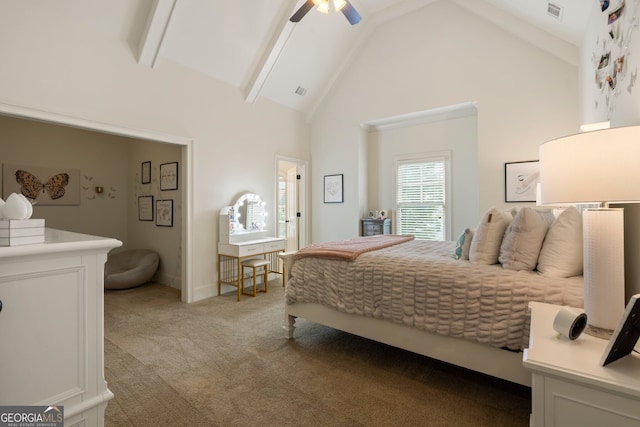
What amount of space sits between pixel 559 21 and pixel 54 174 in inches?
266

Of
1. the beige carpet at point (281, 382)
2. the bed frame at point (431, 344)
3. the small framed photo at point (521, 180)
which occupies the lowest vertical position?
the beige carpet at point (281, 382)

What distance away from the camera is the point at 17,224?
104 cm

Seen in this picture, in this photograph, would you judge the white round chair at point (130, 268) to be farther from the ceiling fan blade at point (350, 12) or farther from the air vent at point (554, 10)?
the air vent at point (554, 10)

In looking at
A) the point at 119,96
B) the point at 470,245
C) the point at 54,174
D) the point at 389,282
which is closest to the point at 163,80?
the point at 119,96

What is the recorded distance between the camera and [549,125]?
11.6 feet

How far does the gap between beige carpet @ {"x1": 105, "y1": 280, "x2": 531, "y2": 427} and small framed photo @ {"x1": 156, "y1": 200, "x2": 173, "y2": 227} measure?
1858 millimetres

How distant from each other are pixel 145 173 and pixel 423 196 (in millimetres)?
4494

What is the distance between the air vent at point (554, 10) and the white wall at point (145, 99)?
11.7 feet

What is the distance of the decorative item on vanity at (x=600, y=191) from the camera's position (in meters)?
0.96

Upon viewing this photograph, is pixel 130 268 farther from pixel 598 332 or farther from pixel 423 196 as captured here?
pixel 598 332

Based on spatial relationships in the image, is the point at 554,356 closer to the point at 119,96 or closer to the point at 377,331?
the point at 377,331

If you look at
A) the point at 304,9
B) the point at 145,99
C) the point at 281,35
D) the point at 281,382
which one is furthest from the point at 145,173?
the point at 281,382

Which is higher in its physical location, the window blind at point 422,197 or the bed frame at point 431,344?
the window blind at point 422,197

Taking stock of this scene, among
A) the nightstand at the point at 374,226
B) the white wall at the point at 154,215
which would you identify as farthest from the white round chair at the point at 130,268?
the nightstand at the point at 374,226
